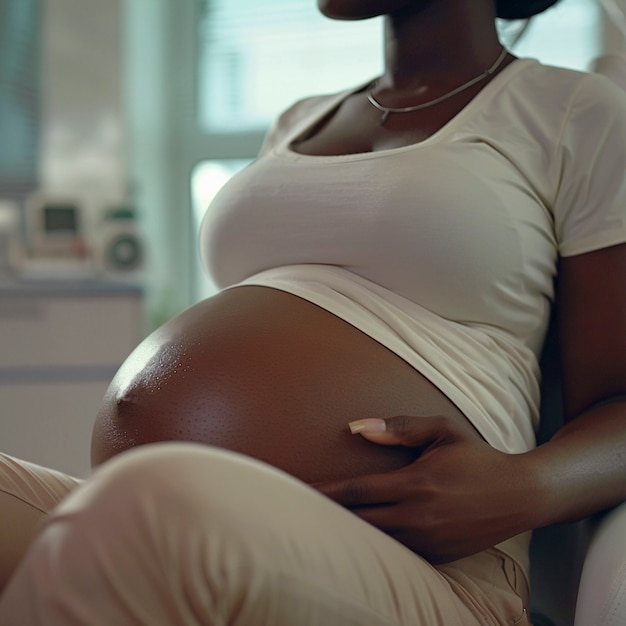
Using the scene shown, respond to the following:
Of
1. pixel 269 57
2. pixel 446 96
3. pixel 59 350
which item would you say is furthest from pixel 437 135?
pixel 269 57

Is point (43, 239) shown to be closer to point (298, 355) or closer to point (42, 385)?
point (42, 385)

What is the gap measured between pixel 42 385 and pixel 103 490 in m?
2.16

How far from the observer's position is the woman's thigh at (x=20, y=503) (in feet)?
2.47

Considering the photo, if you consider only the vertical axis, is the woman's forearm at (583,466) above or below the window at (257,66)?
below

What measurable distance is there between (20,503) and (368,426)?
1.04 ft

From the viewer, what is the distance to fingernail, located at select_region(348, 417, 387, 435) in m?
0.71

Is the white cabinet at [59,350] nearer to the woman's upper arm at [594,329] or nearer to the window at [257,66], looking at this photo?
the window at [257,66]

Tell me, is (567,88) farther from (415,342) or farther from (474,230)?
(415,342)

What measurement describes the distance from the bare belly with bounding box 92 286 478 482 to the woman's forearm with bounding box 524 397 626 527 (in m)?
0.10

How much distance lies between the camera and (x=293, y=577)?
484 millimetres

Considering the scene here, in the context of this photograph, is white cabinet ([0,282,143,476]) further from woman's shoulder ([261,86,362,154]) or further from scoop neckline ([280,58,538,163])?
scoop neckline ([280,58,538,163])

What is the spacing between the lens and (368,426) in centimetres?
71

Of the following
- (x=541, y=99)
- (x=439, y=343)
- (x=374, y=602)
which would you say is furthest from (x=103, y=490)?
(x=541, y=99)

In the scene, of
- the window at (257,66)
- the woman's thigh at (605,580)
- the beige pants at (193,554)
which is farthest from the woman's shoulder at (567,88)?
the window at (257,66)
